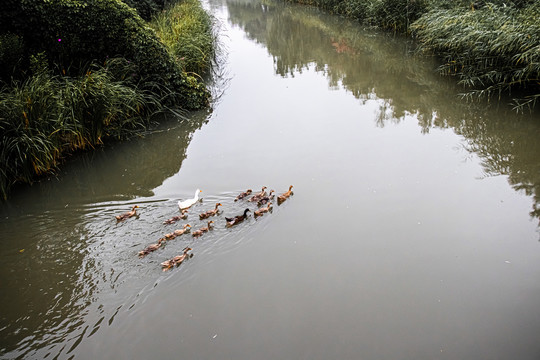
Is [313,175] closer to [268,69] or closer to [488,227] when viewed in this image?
[488,227]

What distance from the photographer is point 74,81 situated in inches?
275

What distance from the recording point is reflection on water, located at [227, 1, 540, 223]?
6.32 metres

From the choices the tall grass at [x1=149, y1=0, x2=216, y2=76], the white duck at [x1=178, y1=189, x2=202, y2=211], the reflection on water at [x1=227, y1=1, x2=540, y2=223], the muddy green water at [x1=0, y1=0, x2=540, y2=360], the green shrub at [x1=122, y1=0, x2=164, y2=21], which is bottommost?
the muddy green water at [x1=0, y1=0, x2=540, y2=360]

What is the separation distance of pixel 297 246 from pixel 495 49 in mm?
6692

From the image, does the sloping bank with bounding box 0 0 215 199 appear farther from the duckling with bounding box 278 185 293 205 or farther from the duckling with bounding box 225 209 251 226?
the duckling with bounding box 278 185 293 205

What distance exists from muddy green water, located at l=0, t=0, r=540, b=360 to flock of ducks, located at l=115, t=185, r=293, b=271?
0.25 ft

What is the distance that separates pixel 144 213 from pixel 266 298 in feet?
6.93

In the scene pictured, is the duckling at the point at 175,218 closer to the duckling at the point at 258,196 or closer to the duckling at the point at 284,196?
the duckling at the point at 258,196

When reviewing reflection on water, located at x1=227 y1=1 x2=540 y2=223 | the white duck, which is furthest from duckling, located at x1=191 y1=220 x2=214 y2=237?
reflection on water, located at x1=227 y1=1 x2=540 y2=223

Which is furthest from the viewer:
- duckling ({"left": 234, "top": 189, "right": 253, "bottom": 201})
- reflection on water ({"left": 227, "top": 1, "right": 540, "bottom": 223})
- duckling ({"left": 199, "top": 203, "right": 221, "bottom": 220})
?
reflection on water ({"left": 227, "top": 1, "right": 540, "bottom": 223})

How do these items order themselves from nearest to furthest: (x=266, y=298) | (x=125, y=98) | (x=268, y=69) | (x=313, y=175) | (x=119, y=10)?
(x=266, y=298)
(x=313, y=175)
(x=125, y=98)
(x=119, y=10)
(x=268, y=69)

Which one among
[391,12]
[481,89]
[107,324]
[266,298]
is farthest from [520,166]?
[391,12]

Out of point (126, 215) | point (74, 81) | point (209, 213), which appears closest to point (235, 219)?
point (209, 213)

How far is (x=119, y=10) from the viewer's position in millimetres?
7574
